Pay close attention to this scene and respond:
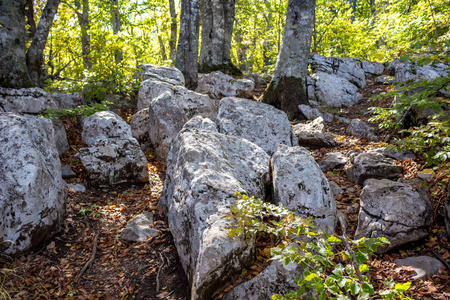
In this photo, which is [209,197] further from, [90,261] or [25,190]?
[25,190]

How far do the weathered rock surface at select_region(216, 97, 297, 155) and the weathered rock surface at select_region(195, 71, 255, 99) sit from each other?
13.0ft

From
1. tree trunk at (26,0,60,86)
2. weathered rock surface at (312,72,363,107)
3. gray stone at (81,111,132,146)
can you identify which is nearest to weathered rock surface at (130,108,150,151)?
gray stone at (81,111,132,146)

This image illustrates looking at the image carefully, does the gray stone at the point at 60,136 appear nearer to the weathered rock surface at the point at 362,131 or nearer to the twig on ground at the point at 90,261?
the twig on ground at the point at 90,261

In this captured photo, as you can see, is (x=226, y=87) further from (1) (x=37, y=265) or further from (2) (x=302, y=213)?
(1) (x=37, y=265)

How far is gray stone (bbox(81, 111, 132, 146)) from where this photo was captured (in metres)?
6.02

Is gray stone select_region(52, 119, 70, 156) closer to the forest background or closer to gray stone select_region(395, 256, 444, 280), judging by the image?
the forest background

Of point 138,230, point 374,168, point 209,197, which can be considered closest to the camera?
point 209,197

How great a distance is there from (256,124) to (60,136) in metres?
4.73

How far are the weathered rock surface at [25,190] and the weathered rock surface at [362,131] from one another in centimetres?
641

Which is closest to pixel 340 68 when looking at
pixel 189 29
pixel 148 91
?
pixel 189 29

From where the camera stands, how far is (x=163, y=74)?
9.92m

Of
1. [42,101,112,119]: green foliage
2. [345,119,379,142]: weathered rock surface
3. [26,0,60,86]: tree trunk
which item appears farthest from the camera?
[26,0,60,86]: tree trunk

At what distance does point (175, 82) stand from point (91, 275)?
744 centimetres

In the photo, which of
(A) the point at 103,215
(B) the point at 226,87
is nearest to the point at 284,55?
(B) the point at 226,87
